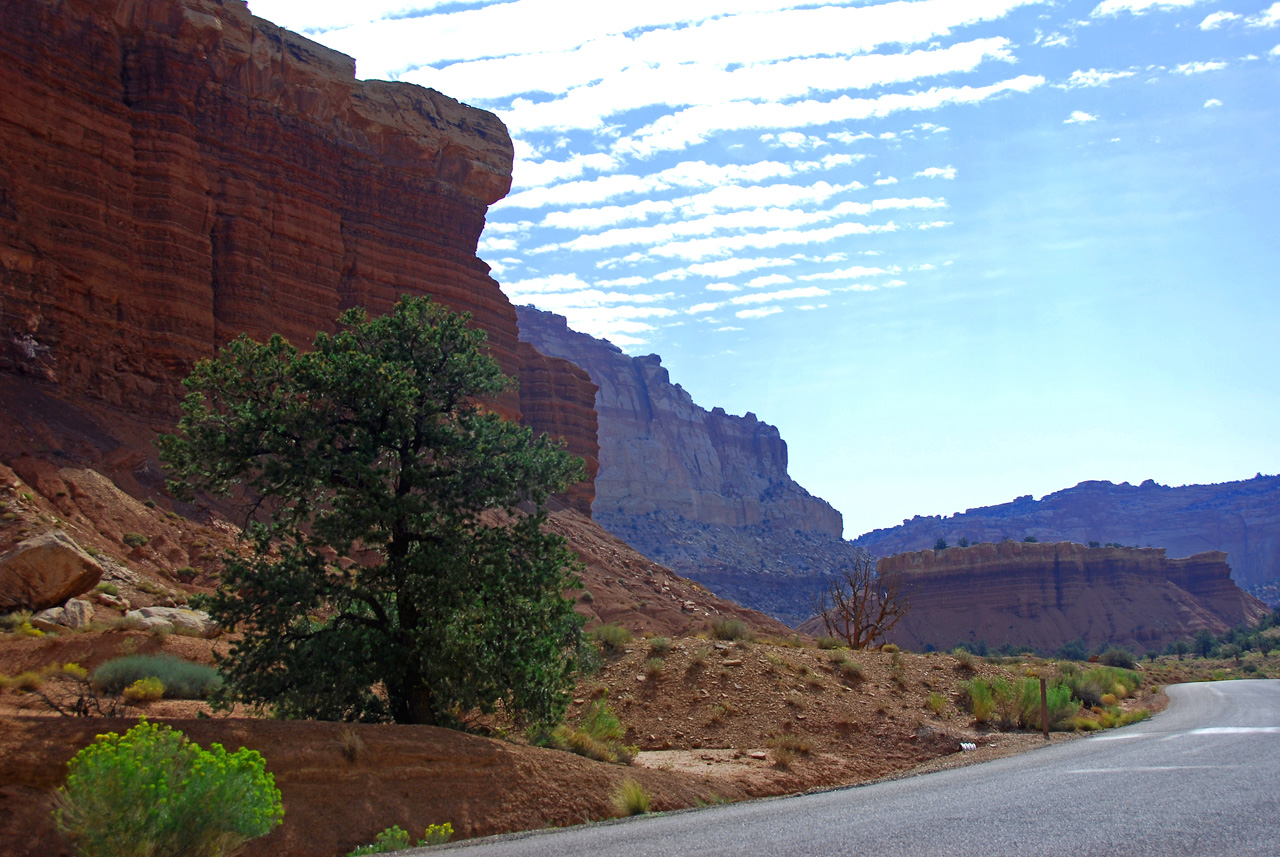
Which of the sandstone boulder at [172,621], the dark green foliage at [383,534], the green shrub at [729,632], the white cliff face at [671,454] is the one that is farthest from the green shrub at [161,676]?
the white cliff face at [671,454]

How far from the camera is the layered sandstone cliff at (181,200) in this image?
3662cm

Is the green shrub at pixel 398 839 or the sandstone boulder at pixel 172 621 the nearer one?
the green shrub at pixel 398 839

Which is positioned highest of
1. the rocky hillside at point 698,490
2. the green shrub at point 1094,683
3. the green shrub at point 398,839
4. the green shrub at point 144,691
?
the rocky hillside at point 698,490

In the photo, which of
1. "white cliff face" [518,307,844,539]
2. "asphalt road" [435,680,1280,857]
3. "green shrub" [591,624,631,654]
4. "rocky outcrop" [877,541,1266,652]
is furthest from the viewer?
"white cliff face" [518,307,844,539]

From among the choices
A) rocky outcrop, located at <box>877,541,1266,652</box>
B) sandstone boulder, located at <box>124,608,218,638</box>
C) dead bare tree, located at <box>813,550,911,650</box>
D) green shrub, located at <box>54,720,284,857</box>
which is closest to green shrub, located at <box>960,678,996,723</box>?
dead bare tree, located at <box>813,550,911,650</box>

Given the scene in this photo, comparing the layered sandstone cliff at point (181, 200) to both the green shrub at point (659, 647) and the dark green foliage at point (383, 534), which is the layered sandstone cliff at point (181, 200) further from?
the dark green foliage at point (383, 534)

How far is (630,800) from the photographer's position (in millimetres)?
13336

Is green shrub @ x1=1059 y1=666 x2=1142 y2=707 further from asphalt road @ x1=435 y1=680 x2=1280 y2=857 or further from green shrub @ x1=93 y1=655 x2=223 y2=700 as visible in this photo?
green shrub @ x1=93 y1=655 x2=223 y2=700

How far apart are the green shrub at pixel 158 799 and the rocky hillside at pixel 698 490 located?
4314 inches

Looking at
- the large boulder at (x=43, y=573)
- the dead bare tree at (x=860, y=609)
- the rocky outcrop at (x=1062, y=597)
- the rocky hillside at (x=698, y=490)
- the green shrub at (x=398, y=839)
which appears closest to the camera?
the green shrub at (x=398, y=839)

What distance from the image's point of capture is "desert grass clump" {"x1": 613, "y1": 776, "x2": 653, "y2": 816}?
13219mm

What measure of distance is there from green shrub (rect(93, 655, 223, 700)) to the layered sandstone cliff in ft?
57.5

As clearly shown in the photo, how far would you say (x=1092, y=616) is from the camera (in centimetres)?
10362

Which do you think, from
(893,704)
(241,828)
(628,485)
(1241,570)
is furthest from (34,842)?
(1241,570)
